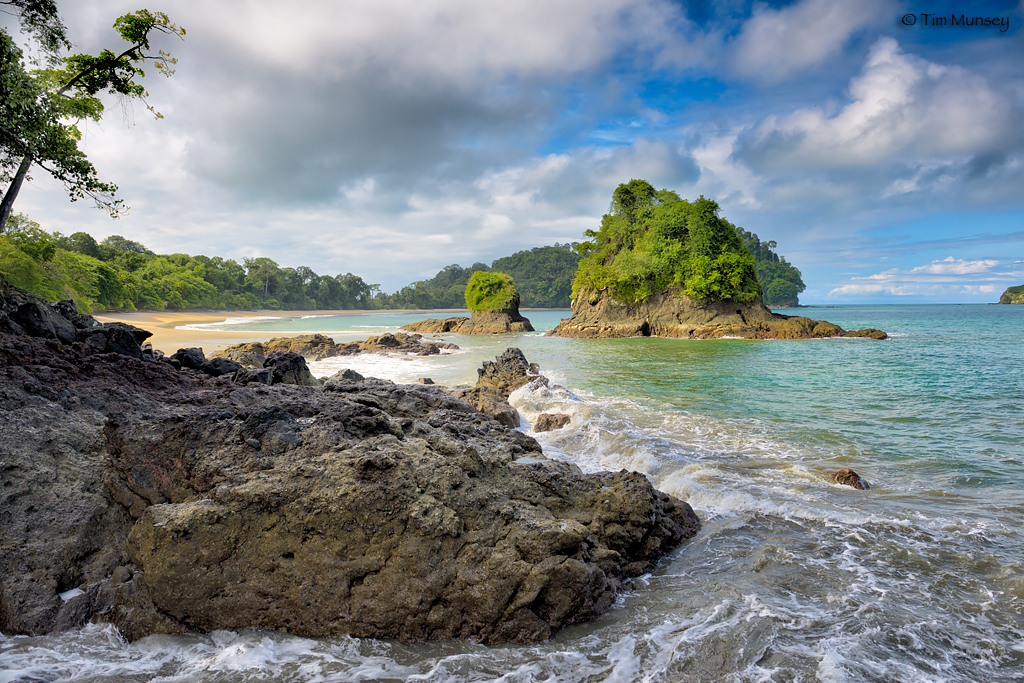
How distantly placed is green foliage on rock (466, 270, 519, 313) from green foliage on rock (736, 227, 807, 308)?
8713 cm

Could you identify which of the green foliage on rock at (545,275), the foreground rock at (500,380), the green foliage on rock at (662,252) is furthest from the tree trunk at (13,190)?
the green foliage on rock at (545,275)

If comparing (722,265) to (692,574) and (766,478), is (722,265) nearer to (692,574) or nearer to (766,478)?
(766,478)

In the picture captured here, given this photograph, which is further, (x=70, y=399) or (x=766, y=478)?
(x=766, y=478)

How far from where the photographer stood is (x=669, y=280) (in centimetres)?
4356

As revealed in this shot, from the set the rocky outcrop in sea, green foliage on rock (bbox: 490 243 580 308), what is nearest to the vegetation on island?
green foliage on rock (bbox: 490 243 580 308)

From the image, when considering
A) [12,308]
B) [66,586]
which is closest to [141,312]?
[12,308]

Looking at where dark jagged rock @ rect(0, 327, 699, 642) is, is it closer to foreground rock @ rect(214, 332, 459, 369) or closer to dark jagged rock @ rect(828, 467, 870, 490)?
dark jagged rock @ rect(828, 467, 870, 490)

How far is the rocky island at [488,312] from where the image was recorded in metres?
51.3

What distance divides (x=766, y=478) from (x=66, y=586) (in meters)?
7.09

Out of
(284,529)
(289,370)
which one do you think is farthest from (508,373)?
(284,529)

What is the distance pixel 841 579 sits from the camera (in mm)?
3779

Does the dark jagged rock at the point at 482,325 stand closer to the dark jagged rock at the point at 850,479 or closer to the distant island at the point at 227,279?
the distant island at the point at 227,279

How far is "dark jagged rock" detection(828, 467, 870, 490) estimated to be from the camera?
599 centimetres

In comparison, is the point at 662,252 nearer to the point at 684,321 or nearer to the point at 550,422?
the point at 684,321
